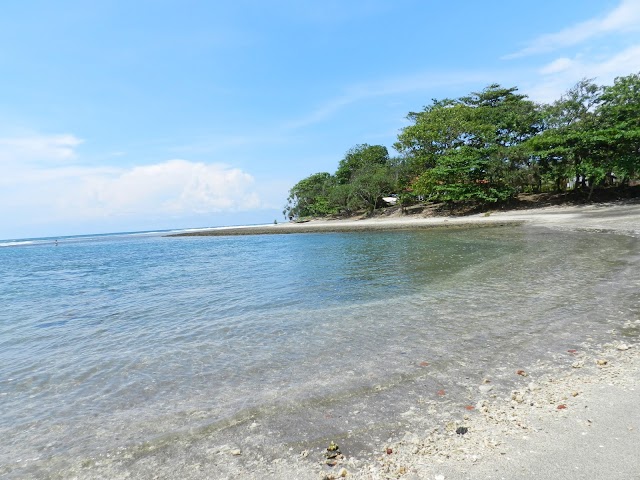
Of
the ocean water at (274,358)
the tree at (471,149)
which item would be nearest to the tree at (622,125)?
the tree at (471,149)

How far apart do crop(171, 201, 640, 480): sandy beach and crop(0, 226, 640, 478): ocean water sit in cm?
24

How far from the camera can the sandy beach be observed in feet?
9.91

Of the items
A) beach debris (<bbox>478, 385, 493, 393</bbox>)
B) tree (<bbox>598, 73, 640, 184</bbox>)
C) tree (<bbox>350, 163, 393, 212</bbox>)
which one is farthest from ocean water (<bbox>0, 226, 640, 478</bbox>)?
tree (<bbox>350, 163, 393, 212</bbox>)

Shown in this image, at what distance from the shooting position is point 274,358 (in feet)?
21.1

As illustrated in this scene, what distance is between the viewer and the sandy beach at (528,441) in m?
3.02

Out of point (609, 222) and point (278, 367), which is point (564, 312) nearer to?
point (278, 367)

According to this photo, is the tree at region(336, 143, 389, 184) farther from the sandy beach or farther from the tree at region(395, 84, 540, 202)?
the sandy beach

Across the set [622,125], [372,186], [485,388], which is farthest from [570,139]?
[485,388]

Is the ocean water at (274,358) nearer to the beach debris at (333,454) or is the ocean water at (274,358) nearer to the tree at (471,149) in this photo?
the beach debris at (333,454)

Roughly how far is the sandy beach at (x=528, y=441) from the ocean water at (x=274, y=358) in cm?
24

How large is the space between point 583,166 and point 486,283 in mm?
30635

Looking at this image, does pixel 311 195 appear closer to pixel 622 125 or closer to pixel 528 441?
pixel 622 125

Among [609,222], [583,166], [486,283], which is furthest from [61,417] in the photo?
[583,166]

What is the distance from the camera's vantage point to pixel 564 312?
761cm
